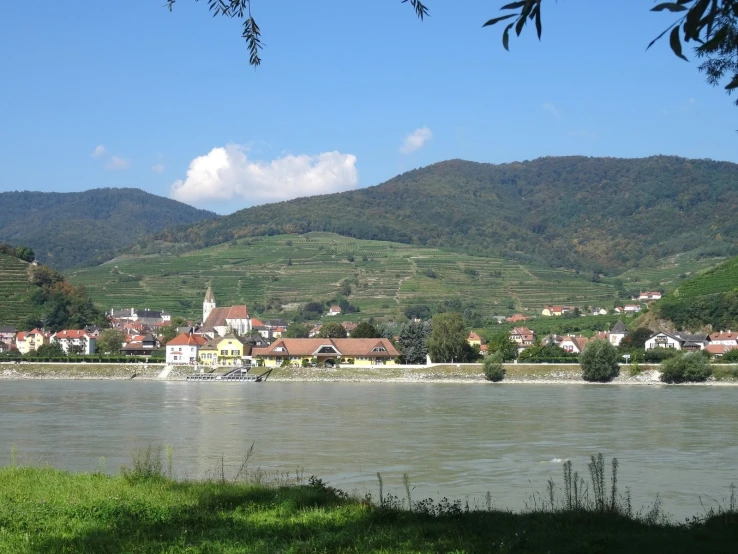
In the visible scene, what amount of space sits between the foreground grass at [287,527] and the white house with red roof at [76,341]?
74.9 meters

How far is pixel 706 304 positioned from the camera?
2876 inches

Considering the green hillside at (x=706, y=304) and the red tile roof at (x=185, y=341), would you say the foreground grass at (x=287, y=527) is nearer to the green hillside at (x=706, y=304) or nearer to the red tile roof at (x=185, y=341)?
the red tile roof at (x=185, y=341)

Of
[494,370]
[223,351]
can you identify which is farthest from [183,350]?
[494,370]

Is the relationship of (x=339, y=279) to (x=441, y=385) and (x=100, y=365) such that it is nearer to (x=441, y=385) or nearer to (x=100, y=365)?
(x=100, y=365)

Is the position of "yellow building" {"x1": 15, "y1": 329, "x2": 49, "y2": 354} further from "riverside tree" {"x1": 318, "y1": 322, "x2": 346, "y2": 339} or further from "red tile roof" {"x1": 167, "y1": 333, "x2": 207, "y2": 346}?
"riverside tree" {"x1": 318, "y1": 322, "x2": 346, "y2": 339}

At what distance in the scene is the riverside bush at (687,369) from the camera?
53.9 meters

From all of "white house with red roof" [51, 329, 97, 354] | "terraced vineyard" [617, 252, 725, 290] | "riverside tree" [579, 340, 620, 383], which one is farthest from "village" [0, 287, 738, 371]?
"terraced vineyard" [617, 252, 725, 290]

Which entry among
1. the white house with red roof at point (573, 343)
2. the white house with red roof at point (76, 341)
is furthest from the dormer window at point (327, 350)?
the white house with red roof at point (76, 341)

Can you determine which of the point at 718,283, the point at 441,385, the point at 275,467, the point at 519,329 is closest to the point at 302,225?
the point at 519,329

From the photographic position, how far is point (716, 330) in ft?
232

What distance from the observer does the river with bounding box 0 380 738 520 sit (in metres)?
16.3

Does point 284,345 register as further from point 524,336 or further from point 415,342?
point 524,336

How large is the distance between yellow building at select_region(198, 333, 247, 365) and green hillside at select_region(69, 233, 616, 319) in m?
41.7

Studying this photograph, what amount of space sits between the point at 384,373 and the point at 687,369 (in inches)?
783
